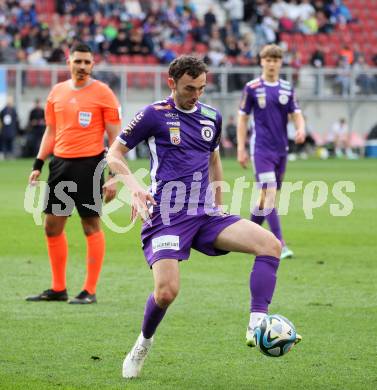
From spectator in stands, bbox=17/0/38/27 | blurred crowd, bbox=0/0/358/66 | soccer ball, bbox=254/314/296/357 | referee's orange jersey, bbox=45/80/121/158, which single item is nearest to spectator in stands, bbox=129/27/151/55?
blurred crowd, bbox=0/0/358/66

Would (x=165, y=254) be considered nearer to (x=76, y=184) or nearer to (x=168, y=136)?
(x=168, y=136)

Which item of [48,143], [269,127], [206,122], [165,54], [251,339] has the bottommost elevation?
[165,54]

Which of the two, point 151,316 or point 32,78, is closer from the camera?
point 151,316

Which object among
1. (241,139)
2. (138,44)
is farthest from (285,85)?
(138,44)

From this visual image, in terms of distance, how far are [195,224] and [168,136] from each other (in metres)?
0.58

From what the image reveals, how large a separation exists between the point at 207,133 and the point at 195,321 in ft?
6.87

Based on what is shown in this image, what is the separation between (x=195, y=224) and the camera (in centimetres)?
660

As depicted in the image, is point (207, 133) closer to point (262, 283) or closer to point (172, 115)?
point (172, 115)

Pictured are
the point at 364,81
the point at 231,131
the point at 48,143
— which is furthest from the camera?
the point at 364,81

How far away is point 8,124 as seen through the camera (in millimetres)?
31703

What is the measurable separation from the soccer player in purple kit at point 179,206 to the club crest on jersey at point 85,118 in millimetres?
2688

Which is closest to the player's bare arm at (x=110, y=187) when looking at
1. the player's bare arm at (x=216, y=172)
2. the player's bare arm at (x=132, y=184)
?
the player's bare arm at (x=216, y=172)

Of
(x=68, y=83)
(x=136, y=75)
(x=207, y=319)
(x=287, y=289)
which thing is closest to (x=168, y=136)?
(x=207, y=319)

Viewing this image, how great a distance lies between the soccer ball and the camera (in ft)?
19.9
